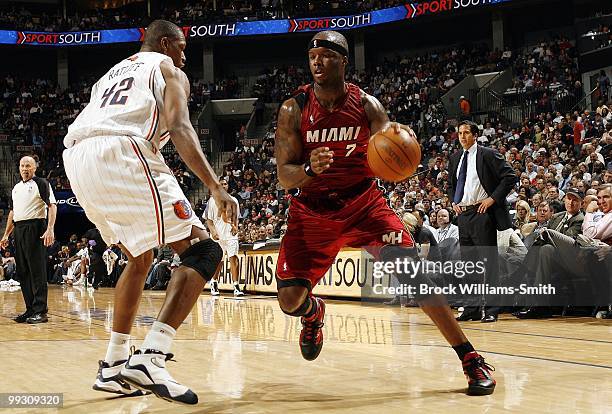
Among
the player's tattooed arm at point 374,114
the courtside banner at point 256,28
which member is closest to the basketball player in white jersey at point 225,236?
the player's tattooed arm at point 374,114

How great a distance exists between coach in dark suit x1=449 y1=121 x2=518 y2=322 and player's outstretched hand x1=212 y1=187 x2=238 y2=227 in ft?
14.2

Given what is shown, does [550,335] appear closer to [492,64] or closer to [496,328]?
[496,328]

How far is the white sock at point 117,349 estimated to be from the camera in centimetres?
354

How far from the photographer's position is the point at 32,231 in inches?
291

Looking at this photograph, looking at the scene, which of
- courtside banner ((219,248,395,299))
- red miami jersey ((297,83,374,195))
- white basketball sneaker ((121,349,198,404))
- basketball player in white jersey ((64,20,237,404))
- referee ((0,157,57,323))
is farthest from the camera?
courtside banner ((219,248,395,299))

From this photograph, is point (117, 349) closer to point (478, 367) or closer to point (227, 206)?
point (227, 206)

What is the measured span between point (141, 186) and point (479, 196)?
15.0 ft

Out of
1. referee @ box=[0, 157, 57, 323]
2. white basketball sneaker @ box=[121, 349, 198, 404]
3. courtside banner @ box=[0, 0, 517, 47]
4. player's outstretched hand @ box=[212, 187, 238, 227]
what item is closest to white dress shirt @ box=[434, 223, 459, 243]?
referee @ box=[0, 157, 57, 323]

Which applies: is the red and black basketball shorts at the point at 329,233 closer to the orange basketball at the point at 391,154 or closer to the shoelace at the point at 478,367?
the orange basketball at the point at 391,154

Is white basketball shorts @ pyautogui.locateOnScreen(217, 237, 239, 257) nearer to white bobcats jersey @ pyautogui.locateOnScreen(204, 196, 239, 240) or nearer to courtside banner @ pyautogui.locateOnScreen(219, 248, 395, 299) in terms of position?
white bobcats jersey @ pyautogui.locateOnScreen(204, 196, 239, 240)

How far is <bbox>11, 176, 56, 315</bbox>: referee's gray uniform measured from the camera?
7.39m

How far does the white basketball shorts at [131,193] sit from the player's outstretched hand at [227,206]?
0.34 meters

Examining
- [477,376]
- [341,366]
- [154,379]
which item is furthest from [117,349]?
[477,376]

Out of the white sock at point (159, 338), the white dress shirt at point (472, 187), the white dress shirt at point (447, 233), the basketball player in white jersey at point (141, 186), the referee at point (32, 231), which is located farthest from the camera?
the white dress shirt at point (447, 233)
